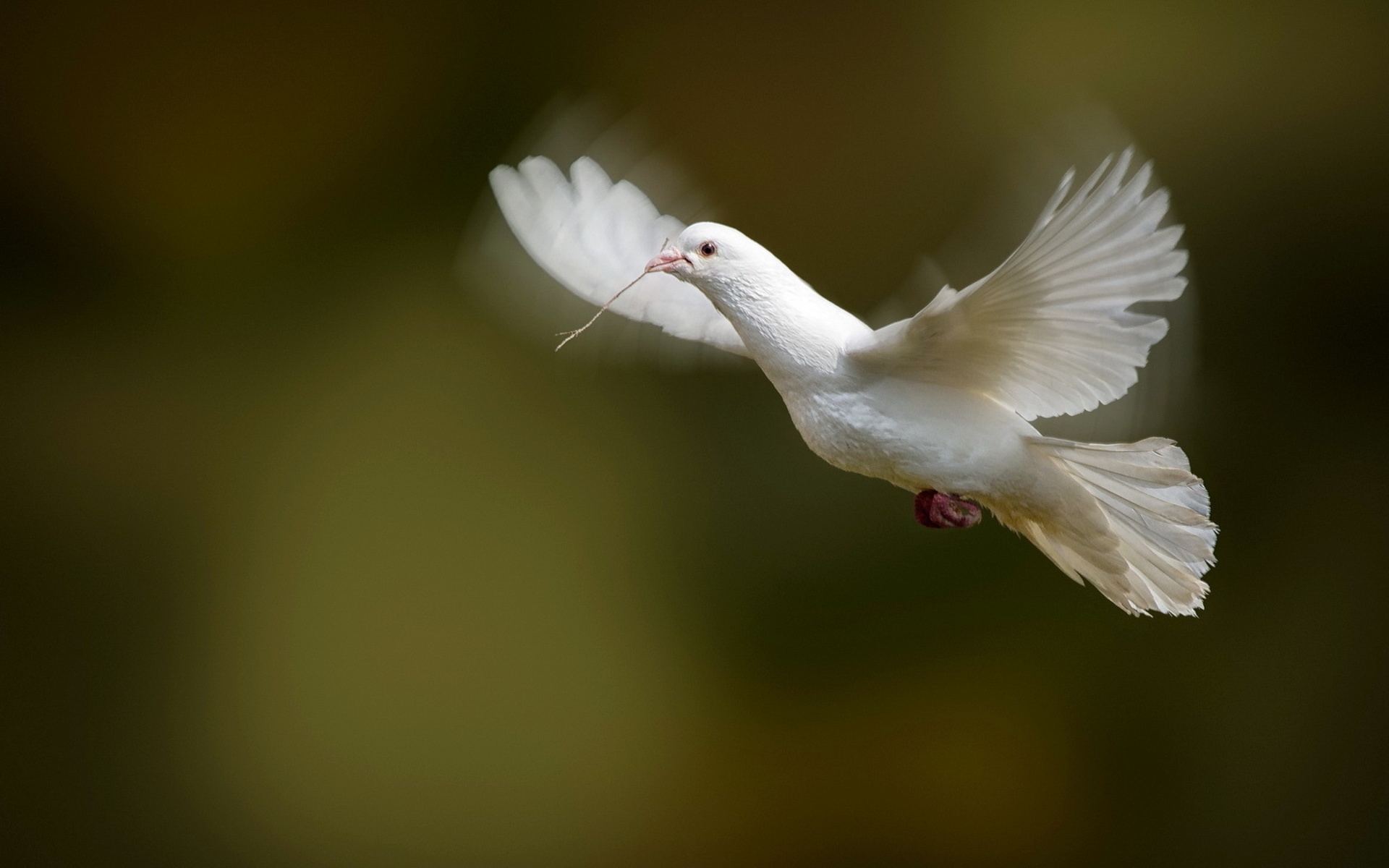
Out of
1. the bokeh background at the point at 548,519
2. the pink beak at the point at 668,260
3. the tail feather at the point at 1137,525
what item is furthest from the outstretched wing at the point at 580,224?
the bokeh background at the point at 548,519

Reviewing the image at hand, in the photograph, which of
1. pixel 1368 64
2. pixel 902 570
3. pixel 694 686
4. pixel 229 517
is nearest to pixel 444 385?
pixel 229 517

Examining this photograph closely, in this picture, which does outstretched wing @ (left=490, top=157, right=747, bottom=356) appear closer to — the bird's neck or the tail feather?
the bird's neck

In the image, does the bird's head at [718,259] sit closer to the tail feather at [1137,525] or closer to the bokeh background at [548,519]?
the tail feather at [1137,525]

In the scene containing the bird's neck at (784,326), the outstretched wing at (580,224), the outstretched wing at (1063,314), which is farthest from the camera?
the outstretched wing at (580,224)

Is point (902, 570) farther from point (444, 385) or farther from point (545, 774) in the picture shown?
point (444, 385)

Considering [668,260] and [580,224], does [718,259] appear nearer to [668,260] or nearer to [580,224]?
[668,260]

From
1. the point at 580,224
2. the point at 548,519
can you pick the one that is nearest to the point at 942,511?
the point at 580,224

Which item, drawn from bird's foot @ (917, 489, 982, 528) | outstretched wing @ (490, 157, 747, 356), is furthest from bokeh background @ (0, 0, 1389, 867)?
bird's foot @ (917, 489, 982, 528)
